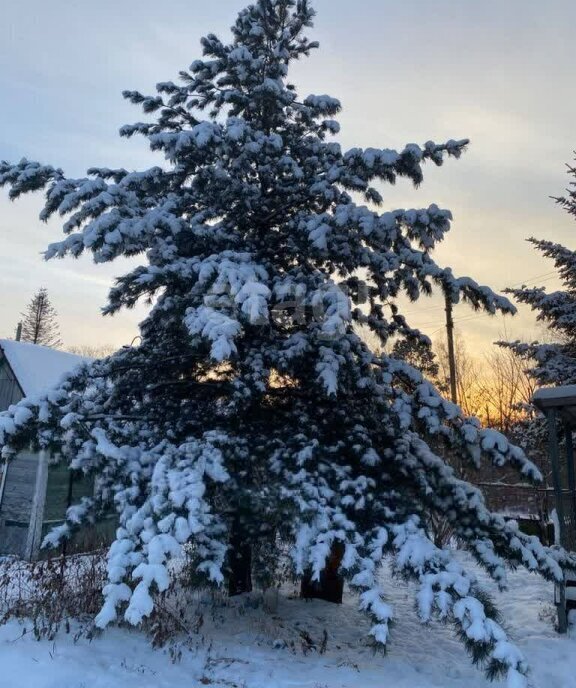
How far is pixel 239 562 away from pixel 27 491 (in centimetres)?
717

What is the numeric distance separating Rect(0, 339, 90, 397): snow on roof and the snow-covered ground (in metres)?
7.89

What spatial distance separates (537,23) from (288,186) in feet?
15.1

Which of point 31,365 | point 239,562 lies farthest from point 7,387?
point 239,562

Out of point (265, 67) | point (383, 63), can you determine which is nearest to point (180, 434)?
point (265, 67)

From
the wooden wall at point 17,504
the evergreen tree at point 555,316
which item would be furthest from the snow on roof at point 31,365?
the evergreen tree at point 555,316

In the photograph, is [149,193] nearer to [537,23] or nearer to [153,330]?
[153,330]

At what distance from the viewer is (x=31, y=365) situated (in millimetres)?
13008

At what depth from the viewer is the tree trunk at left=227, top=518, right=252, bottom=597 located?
561cm

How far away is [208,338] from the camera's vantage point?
4.23m

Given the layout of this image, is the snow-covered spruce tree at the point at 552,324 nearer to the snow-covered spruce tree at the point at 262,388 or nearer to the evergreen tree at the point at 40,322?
the snow-covered spruce tree at the point at 262,388

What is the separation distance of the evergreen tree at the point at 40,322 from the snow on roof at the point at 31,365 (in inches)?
1109

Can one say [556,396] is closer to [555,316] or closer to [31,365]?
[555,316]

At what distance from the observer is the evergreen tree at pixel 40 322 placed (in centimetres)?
3956

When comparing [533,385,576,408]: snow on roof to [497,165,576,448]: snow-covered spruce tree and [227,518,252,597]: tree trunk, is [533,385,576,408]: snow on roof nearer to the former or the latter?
[227,518,252,597]: tree trunk
